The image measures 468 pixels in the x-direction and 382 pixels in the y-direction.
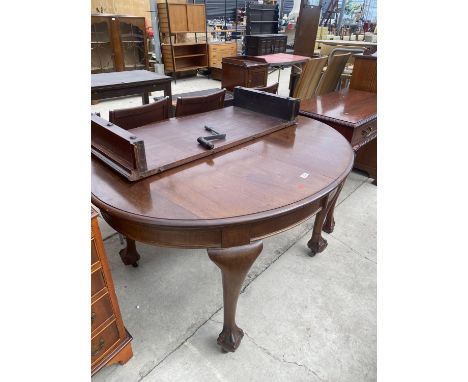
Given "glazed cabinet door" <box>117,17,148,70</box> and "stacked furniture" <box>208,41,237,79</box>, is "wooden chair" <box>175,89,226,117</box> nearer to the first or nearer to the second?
"glazed cabinet door" <box>117,17,148,70</box>

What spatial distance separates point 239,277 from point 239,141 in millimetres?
586

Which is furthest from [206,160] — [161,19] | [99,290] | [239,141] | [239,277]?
[161,19]

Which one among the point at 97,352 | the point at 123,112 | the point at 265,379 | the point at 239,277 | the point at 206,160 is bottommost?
the point at 265,379

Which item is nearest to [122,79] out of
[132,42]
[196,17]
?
[132,42]

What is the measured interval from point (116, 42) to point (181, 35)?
167cm

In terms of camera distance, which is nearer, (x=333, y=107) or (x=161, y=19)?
(x=333, y=107)

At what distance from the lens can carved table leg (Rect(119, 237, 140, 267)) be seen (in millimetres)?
1716

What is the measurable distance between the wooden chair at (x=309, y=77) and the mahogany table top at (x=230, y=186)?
1843 millimetres

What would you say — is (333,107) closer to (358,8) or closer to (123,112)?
(123,112)

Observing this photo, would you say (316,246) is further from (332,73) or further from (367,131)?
(332,73)

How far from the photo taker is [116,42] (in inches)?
203

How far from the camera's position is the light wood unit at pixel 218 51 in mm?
6414

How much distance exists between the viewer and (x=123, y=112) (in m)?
1.38
